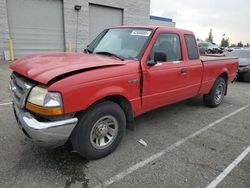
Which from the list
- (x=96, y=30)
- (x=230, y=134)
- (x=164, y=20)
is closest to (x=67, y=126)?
(x=230, y=134)

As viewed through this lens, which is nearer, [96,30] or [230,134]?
[230,134]

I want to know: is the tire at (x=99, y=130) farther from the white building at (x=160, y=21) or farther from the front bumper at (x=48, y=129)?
the white building at (x=160, y=21)

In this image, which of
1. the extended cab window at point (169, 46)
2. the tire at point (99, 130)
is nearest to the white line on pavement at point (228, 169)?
the tire at point (99, 130)

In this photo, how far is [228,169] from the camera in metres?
3.10

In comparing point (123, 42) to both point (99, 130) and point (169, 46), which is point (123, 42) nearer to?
point (169, 46)

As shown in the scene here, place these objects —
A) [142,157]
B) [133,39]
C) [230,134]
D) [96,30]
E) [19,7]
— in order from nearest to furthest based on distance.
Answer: [142,157] < [133,39] < [230,134] < [19,7] < [96,30]

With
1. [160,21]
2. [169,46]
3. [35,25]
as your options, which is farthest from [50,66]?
[160,21]

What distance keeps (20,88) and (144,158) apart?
2.03 metres

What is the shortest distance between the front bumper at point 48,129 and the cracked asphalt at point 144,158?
508 millimetres

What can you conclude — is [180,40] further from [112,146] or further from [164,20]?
[164,20]

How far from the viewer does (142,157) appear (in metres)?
3.33

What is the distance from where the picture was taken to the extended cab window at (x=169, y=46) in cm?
394

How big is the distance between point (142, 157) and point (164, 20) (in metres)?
31.4

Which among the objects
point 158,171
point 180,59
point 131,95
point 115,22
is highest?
point 115,22
